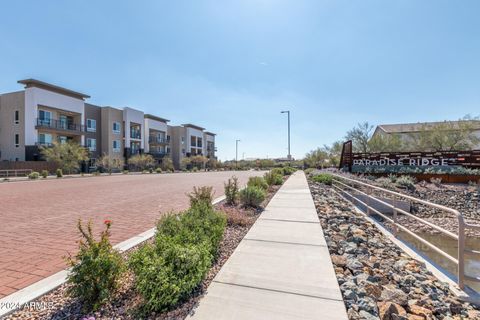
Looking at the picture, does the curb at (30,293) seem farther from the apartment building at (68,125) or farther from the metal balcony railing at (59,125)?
the metal balcony railing at (59,125)

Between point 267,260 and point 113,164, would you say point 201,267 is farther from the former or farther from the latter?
point 113,164

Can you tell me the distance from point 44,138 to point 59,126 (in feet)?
8.12

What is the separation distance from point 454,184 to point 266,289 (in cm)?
2147

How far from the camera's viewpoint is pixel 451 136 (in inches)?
1180

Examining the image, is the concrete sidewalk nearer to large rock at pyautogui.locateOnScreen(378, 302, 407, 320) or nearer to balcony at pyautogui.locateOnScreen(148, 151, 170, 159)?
large rock at pyautogui.locateOnScreen(378, 302, 407, 320)

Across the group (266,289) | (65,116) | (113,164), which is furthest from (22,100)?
(266,289)

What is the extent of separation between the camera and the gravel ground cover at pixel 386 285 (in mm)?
2912

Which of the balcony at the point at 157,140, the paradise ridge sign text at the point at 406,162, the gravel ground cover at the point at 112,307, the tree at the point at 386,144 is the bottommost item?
the gravel ground cover at the point at 112,307

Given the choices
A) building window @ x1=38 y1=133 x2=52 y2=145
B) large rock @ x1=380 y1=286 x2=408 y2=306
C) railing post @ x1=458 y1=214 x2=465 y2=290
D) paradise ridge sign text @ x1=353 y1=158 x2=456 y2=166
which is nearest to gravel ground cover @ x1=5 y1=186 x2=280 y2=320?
large rock @ x1=380 y1=286 x2=408 y2=306

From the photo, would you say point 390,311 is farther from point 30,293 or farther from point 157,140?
point 157,140

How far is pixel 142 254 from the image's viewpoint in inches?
118

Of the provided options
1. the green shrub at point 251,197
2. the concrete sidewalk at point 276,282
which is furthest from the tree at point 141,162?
the concrete sidewalk at point 276,282

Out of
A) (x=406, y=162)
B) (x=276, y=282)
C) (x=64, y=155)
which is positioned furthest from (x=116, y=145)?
(x=276, y=282)

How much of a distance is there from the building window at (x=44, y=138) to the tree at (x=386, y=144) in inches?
1796
